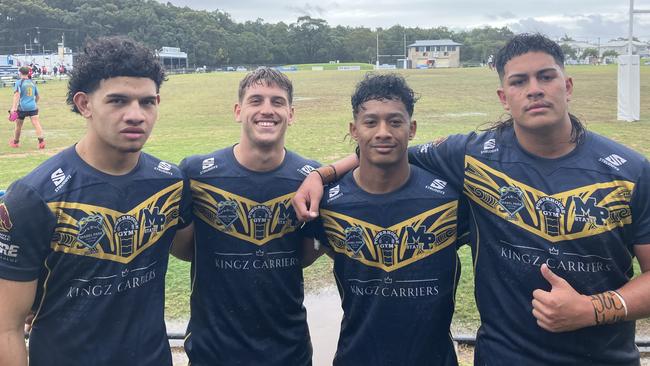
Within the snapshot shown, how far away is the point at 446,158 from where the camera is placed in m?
3.33

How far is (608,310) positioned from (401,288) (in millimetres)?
977

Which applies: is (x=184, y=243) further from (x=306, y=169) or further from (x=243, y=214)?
(x=306, y=169)

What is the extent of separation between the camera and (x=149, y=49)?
10.4ft

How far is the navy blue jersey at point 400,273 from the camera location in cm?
312

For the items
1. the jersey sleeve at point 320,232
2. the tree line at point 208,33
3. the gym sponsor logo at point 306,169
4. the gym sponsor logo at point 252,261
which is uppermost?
the tree line at point 208,33

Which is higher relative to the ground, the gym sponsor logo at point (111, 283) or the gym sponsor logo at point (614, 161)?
the gym sponsor logo at point (614, 161)

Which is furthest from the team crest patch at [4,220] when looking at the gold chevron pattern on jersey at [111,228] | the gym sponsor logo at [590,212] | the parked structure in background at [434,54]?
the parked structure in background at [434,54]

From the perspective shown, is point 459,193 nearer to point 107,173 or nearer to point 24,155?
point 107,173

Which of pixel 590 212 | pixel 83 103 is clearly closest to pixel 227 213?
pixel 83 103

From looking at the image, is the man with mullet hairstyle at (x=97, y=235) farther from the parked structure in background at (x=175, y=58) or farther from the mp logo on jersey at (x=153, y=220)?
the parked structure in background at (x=175, y=58)

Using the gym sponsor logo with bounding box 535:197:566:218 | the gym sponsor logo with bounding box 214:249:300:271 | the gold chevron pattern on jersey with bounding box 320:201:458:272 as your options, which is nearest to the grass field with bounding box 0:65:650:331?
the gold chevron pattern on jersey with bounding box 320:201:458:272

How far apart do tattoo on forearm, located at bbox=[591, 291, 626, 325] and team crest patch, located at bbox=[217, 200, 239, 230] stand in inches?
72.9

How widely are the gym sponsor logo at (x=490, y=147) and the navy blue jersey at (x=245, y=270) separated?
106 centimetres

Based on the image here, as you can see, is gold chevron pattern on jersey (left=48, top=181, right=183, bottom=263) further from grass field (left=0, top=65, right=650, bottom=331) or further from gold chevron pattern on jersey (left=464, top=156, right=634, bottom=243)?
grass field (left=0, top=65, right=650, bottom=331)
